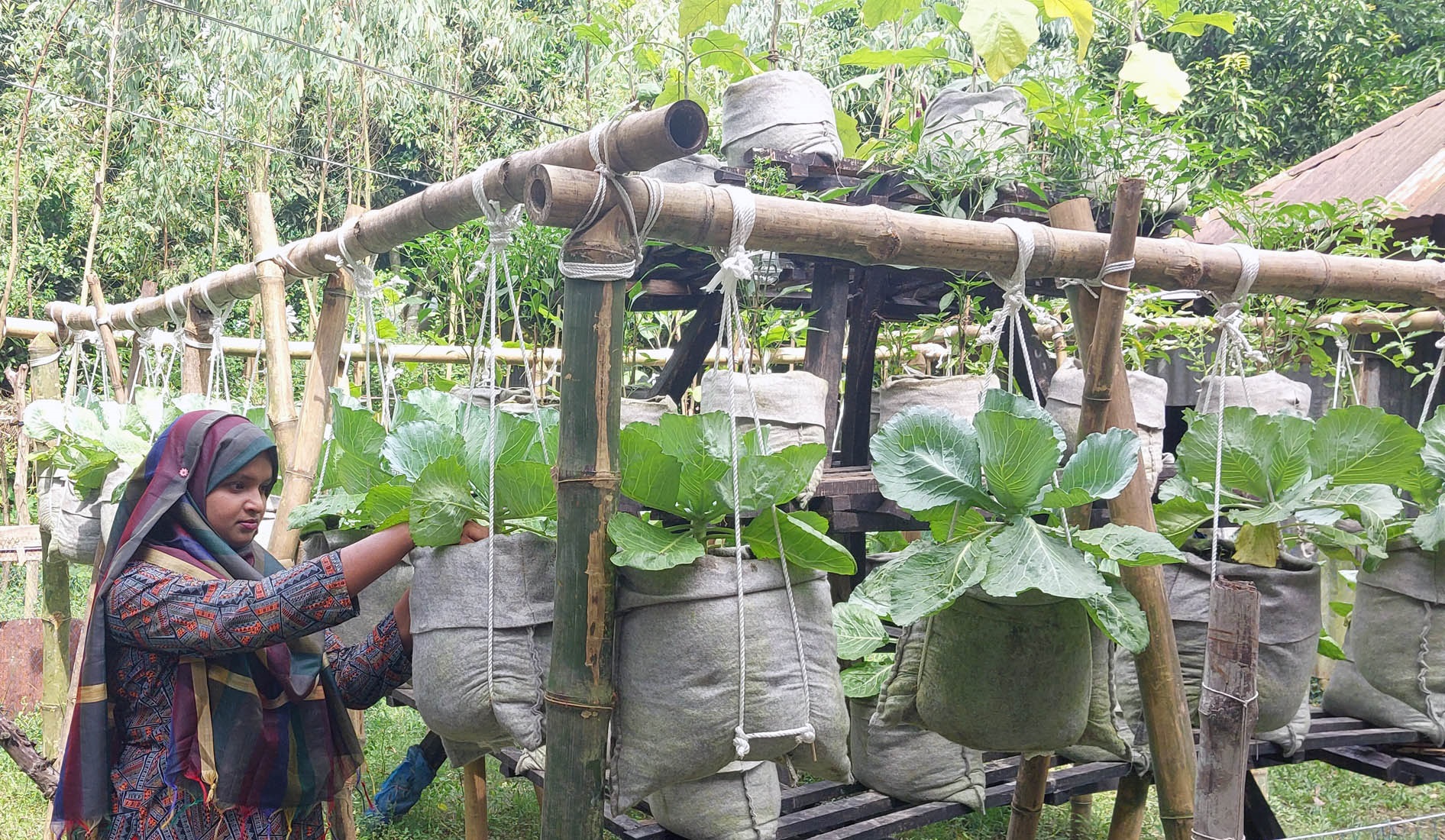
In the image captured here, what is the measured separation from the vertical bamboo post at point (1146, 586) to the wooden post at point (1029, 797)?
1.03ft

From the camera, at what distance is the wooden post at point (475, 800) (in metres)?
2.69

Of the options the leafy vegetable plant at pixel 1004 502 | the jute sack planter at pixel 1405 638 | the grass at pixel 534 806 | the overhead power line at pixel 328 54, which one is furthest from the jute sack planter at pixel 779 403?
the overhead power line at pixel 328 54

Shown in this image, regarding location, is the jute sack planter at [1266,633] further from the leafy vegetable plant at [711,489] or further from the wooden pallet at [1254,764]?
the leafy vegetable plant at [711,489]

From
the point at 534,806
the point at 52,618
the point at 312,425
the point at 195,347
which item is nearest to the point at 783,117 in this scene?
the point at 312,425

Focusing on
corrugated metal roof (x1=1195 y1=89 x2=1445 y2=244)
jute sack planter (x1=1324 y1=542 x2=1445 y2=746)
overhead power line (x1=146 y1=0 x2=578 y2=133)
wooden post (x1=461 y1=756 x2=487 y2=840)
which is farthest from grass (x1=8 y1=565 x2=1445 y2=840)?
overhead power line (x1=146 y1=0 x2=578 y2=133)

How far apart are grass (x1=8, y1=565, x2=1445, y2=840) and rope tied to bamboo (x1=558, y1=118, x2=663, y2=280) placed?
289 centimetres

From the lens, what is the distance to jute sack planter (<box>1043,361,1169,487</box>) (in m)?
2.39

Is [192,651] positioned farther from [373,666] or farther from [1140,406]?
[1140,406]

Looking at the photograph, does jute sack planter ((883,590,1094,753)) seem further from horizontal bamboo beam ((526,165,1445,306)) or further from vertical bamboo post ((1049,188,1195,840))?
horizontal bamboo beam ((526,165,1445,306))

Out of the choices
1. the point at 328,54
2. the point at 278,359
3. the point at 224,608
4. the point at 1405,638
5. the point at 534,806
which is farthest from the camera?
the point at 328,54

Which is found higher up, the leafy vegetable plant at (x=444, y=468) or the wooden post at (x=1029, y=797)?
the leafy vegetable plant at (x=444, y=468)

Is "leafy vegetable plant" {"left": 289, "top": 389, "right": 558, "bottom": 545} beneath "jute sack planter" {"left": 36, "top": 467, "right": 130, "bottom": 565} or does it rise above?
above

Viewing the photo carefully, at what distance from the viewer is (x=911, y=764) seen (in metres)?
2.28

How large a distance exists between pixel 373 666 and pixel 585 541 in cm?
71
